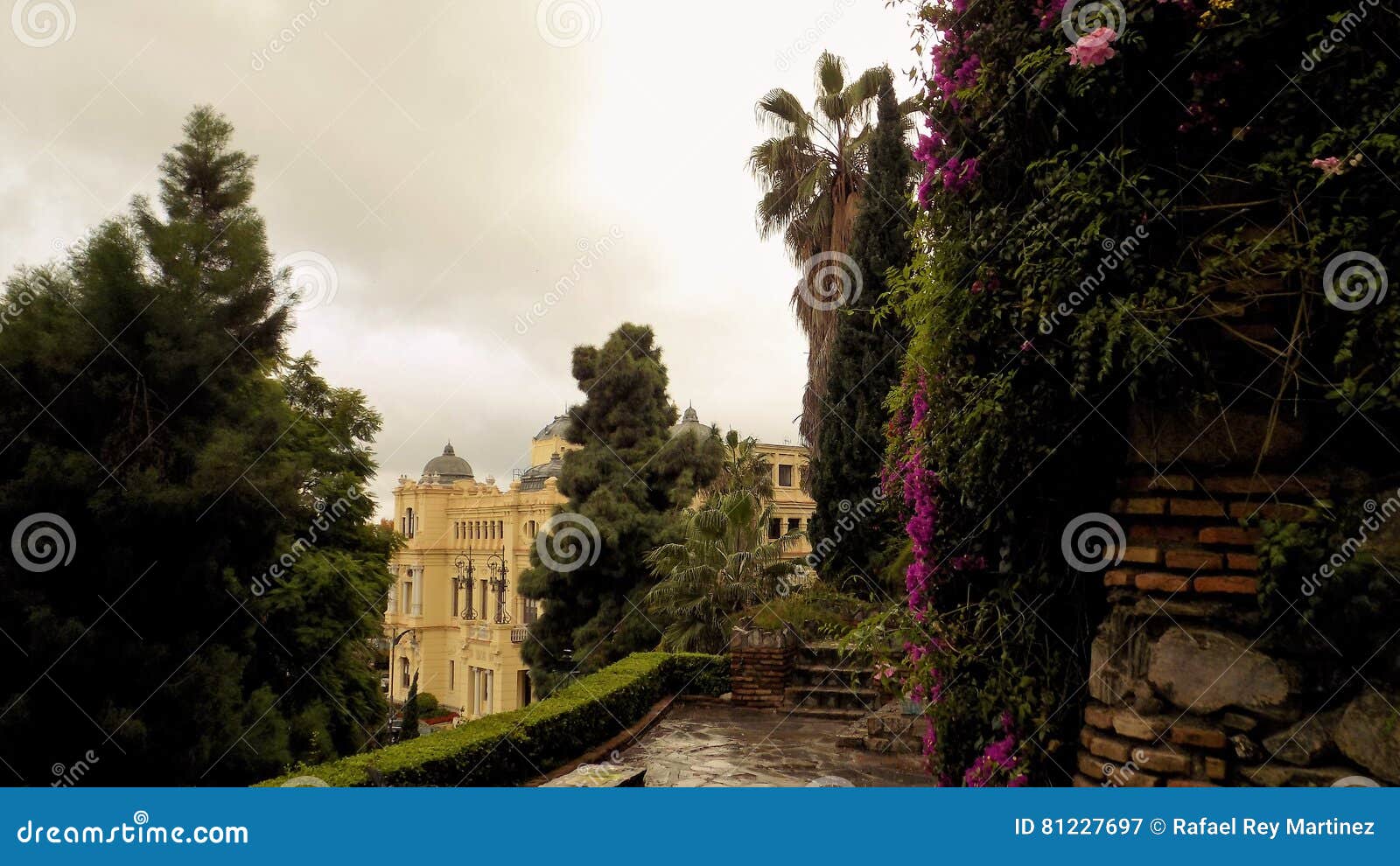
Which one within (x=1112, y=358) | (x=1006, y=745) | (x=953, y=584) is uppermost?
(x=1112, y=358)

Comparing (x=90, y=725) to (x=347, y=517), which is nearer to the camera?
(x=90, y=725)

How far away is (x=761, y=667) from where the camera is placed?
10.3 meters

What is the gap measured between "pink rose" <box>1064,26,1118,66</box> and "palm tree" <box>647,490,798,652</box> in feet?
39.6

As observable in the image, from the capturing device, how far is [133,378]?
387 inches

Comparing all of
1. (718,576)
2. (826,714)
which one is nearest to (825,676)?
A: (826,714)

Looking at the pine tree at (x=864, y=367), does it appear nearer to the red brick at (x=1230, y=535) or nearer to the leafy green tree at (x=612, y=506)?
the leafy green tree at (x=612, y=506)

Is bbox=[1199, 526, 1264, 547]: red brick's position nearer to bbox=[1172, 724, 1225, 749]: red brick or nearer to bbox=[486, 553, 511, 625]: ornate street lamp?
bbox=[1172, 724, 1225, 749]: red brick

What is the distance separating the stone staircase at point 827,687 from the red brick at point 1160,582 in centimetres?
746

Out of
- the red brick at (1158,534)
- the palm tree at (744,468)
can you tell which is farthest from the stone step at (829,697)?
the palm tree at (744,468)

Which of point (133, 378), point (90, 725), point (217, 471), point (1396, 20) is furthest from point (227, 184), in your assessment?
point (1396, 20)

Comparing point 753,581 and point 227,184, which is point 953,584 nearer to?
point 753,581

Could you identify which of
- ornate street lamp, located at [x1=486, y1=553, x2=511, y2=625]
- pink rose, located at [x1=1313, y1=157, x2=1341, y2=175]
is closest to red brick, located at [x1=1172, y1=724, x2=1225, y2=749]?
pink rose, located at [x1=1313, y1=157, x2=1341, y2=175]

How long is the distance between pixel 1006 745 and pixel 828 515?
12.3 m

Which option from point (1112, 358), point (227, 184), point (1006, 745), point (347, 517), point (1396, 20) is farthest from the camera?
point (347, 517)
